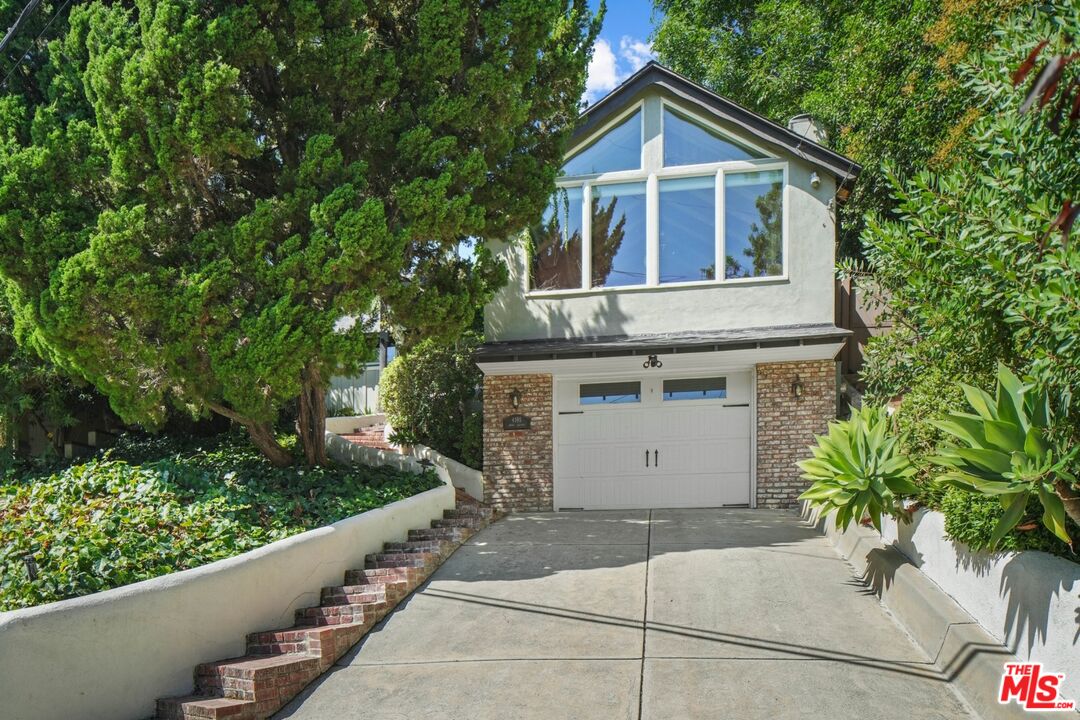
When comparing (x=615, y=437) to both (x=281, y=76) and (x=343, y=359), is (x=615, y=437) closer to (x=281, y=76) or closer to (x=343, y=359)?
(x=343, y=359)

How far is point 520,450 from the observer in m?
12.3

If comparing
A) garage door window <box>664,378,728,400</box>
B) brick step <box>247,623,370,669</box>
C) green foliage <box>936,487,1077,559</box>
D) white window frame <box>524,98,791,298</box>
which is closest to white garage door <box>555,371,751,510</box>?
garage door window <box>664,378,728,400</box>

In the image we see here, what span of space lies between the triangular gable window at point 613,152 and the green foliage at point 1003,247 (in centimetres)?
662

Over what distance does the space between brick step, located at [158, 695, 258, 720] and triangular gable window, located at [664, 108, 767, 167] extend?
938cm

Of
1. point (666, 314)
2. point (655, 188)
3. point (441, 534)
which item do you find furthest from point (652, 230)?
point (441, 534)

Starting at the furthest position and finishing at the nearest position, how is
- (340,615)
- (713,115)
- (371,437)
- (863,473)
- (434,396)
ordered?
(371,437)
(434,396)
(713,115)
(340,615)
(863,473)

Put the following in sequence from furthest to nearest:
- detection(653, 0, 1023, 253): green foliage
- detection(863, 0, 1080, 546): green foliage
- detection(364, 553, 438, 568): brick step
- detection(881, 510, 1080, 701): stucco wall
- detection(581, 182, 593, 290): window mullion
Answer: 1. detection(581, 182, 593, 290): window mullion
2. detection(653, 0, 1023, 253): green foliage
3. detection(364, 553, 438, 568): brick step
4. detection(881, 510, 1080, 701): stucco wall
5. detection(863, 0, 1080, 546): green foliage

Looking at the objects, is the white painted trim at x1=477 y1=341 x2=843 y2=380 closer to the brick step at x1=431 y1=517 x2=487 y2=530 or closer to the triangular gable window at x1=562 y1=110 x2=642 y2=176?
the brick step at x1=431 y1=517 x2=487 y2=530

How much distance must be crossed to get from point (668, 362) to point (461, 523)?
3.98 m

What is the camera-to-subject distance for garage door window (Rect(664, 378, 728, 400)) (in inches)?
478

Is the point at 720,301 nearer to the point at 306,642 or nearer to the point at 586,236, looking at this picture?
the point at 586,236

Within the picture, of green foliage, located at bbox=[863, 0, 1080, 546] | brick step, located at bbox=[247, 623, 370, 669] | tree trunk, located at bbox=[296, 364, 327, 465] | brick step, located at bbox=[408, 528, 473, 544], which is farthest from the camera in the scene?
tree trunk, located at bbox=[296, 364, 327, 465]

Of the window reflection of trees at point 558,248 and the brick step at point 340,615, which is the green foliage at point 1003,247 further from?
the window reflection of trees at point 558,248

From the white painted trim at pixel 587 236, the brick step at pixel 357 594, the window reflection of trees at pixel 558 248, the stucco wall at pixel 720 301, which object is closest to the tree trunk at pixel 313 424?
the brick step at pixel 357 594
